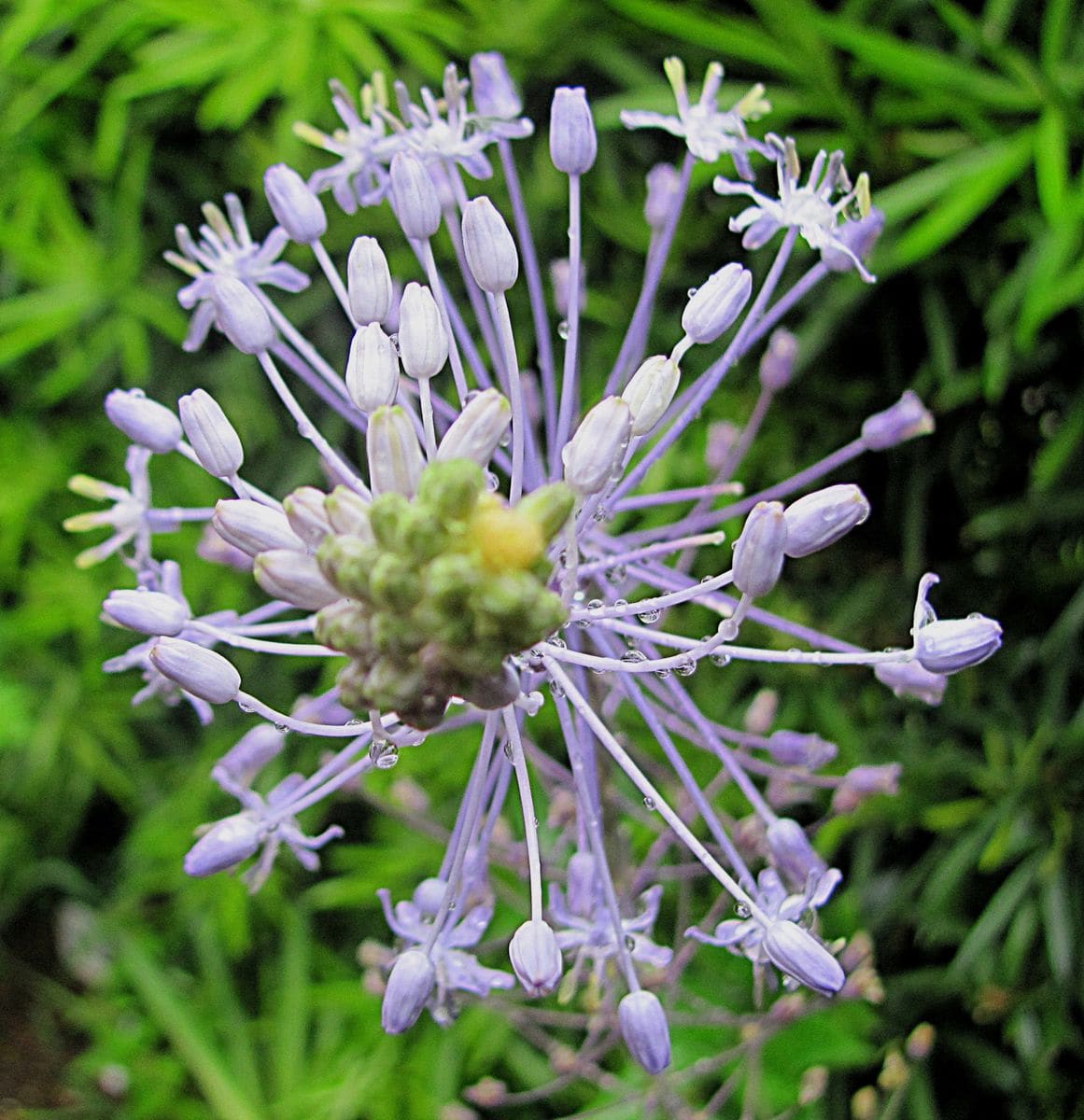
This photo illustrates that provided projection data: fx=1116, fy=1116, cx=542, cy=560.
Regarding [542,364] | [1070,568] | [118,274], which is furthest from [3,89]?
[1070,568]

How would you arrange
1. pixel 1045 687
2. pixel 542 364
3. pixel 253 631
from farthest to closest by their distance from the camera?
pixel 1045 687 → pixel 542 364 → pixel 253 631

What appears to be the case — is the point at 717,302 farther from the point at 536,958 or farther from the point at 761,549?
the point at 536,958

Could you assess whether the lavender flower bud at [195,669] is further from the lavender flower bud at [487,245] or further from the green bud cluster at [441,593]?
the lavender flower bud at [487,245]

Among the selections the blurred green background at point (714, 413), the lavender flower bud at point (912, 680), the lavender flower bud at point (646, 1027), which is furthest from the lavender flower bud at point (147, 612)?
the blurred green background at point (714, 413)

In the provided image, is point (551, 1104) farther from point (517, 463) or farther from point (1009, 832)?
point (517, 463)

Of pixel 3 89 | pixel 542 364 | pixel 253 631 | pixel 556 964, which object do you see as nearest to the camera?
pixel 556 964

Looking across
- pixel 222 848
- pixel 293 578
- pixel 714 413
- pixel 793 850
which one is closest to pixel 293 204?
pixel 293 578

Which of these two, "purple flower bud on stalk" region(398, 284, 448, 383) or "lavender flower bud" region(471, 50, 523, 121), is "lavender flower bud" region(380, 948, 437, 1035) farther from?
"lavender flower bud" region(471, 50, 523, 121)
